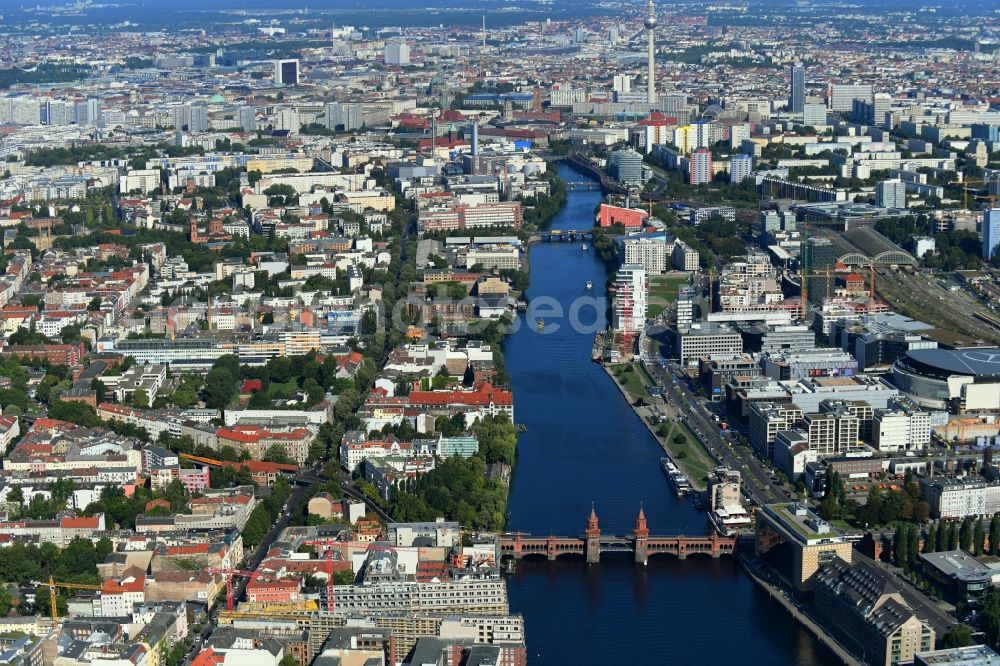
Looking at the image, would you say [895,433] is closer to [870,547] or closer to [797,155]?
[870,547]

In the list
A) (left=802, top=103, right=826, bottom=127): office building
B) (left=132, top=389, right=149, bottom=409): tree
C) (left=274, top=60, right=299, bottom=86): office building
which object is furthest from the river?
(left=274, top=60, right=299, bottom=86): office building

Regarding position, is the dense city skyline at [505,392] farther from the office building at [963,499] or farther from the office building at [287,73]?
the office building at [287,73]

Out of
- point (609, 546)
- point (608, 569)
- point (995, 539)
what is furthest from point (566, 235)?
point (995, 539)

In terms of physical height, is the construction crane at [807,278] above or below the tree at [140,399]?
above

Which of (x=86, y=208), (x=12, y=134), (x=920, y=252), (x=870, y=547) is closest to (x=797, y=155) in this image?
(x=920, y=252)

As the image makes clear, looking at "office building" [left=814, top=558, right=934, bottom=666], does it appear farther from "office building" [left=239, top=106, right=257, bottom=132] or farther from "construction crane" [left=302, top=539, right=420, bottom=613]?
"office building" [left=239, top=106, right=257, bottom=132]

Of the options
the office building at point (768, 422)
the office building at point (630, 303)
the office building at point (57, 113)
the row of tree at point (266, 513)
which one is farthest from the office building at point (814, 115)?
the row of tree at point (266, 513)
